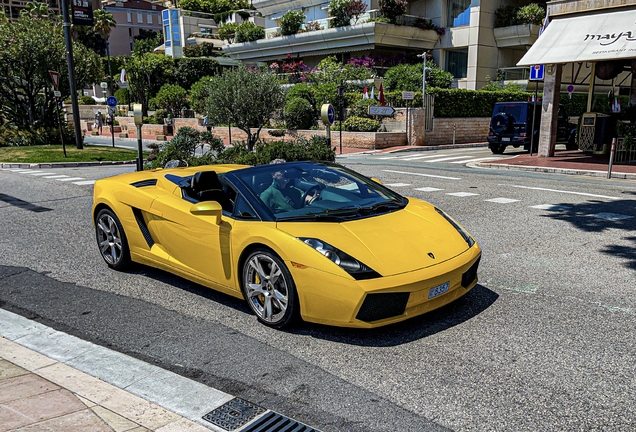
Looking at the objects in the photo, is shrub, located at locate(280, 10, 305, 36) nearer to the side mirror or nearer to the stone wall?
the stone wall

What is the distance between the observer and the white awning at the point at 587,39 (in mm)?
16984

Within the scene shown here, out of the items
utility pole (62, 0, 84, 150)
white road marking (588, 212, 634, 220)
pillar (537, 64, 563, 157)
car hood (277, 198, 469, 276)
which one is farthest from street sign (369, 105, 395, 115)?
car hood (277, 198, 469, 276)

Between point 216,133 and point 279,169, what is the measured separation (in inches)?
1240

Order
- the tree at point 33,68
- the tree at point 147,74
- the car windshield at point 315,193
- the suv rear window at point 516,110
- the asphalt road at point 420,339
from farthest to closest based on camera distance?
the tree at point 147,74
the tree at point 33,68
the suv rear window at point 516,110
the car windshield at point 315,193
the asphalt road at point 420,339

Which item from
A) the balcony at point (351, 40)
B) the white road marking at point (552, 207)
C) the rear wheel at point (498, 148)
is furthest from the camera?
the balcony at point (351, 40)

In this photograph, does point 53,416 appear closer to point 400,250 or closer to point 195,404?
point 195,404

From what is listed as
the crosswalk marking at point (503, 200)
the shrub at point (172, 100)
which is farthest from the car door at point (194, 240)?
the shrub at point (172, 100)

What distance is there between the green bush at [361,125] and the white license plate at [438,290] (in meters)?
24.9

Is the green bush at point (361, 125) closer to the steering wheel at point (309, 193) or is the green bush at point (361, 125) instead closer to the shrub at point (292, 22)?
the shrub at point (292, 22)

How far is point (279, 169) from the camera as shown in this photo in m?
5.33

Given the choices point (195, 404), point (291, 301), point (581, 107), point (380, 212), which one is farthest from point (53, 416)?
point (581, 107)

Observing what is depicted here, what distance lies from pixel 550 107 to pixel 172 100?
30.2 metres

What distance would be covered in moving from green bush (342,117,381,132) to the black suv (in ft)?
22.7

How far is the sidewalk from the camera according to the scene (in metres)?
3.12
